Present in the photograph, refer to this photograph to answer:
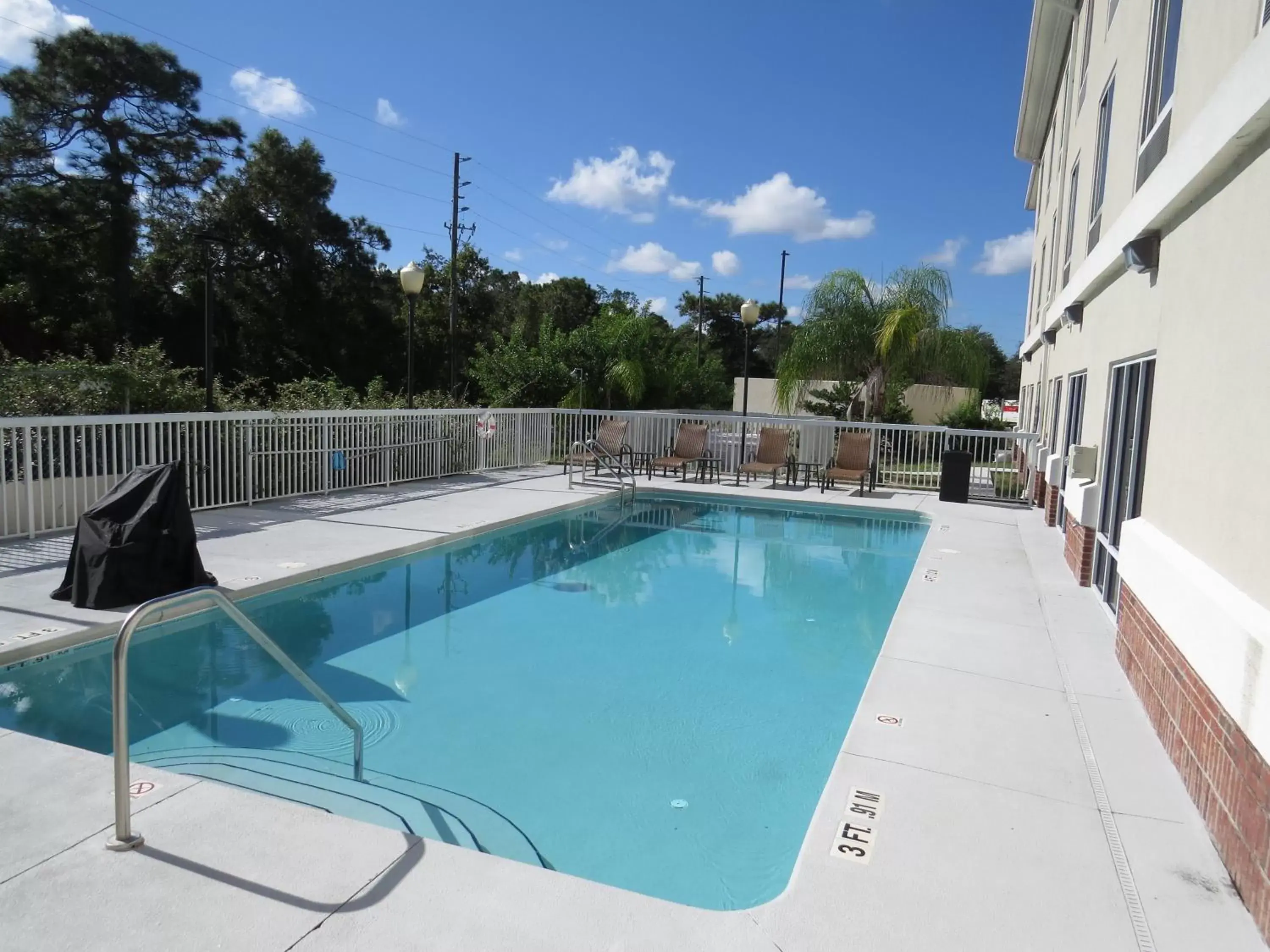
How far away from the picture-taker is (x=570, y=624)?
6.54 metres

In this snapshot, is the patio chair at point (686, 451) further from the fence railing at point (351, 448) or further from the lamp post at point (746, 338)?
the lamp post at point (746, 338)

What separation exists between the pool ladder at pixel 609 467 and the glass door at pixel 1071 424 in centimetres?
570

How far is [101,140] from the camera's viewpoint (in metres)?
25.9

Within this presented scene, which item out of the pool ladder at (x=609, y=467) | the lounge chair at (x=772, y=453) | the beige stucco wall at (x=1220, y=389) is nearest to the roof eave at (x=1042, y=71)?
the lounge chair at (x=772, y=453)

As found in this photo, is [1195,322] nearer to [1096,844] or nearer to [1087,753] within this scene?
[1087,753]

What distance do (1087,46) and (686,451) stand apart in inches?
314

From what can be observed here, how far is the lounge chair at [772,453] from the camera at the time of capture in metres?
13.5

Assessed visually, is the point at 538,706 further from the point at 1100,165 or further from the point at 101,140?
the point at 101,140

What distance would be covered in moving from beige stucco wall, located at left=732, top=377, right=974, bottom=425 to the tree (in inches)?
765

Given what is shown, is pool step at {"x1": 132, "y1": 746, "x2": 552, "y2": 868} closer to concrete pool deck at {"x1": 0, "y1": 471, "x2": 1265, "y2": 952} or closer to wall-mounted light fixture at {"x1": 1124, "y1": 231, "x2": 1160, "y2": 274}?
concrete pool deck at {"x1": 0, "y1": 471, "x2": 1265, "y2": 952}

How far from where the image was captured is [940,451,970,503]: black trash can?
1229cm

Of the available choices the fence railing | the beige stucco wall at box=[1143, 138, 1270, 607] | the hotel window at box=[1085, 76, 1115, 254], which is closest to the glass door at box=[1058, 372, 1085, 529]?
the hotel window at box=[1085, 76, 1115, 254]

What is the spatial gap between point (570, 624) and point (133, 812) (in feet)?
12.4

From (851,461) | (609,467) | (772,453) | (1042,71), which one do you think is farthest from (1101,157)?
(1042,71)
